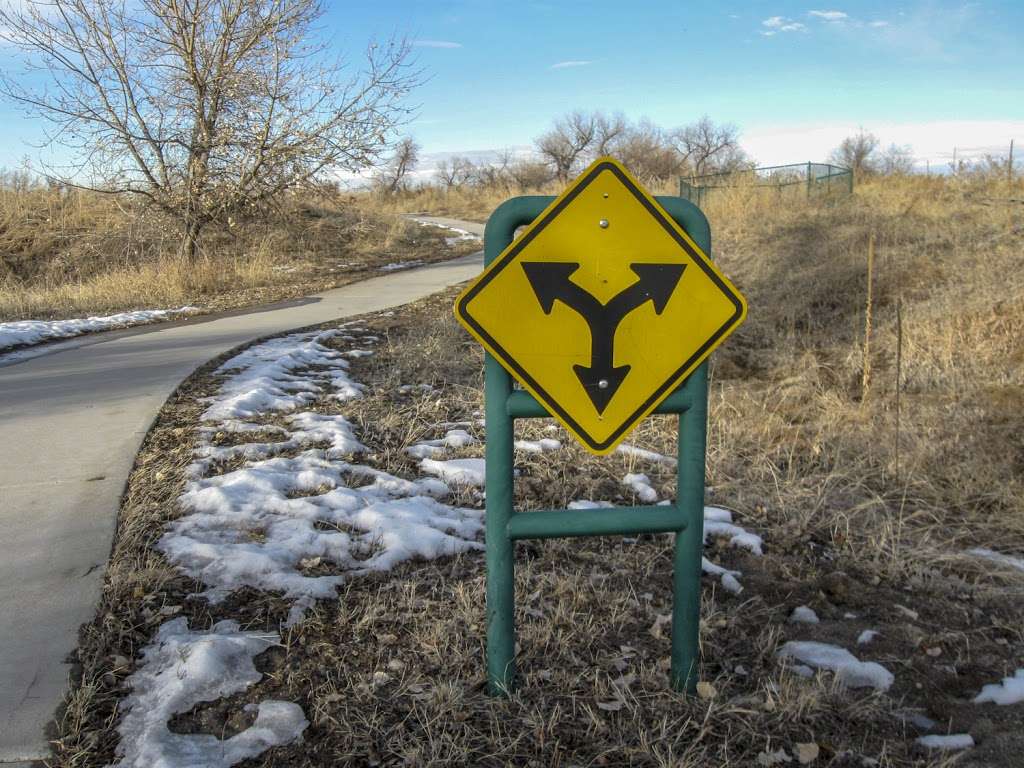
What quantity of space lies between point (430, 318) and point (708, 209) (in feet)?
39.6

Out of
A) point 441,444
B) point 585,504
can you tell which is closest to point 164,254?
point 441,444

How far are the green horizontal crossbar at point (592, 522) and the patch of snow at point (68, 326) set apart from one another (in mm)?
7375

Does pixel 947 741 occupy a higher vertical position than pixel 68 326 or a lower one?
lower

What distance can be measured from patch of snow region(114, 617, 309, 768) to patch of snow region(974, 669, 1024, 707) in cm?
223

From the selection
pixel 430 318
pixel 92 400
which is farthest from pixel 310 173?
pixel 92 400

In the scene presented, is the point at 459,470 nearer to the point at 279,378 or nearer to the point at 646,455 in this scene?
the point at 646,455

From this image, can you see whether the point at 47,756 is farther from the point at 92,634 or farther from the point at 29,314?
the point at 29,314

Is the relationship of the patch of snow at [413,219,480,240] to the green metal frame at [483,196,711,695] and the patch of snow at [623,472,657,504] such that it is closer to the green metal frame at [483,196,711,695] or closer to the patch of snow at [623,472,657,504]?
the patch of snow at [623,472,657,504]

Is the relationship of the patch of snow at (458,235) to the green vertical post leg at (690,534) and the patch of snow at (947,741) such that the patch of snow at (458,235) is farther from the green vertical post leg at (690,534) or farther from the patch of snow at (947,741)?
the patch of snow at (947,741)

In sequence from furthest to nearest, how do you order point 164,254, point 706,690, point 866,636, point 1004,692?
point 164,254, point 866,636, point 1004,692, point 706,690

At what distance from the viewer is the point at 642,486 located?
4.73m

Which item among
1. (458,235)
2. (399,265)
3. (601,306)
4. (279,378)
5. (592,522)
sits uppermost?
(458,235)

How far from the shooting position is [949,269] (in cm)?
1212

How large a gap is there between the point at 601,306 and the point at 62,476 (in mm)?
Result: 3281
